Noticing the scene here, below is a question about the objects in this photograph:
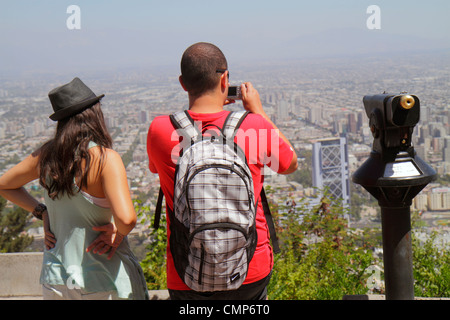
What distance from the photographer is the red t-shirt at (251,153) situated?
6.64 feet

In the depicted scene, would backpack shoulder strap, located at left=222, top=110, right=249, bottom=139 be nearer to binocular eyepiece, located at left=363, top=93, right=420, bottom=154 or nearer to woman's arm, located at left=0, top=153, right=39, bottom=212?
binocular eyepiece, located at left=363, top=93, right=420, bottom=154

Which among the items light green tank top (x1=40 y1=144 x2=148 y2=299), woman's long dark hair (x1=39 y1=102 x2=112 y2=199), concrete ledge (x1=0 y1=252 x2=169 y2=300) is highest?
woman's long dark hair (x1=39 y1=102 x2=112 y2=199)

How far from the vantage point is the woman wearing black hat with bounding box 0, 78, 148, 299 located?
2133 millimetres

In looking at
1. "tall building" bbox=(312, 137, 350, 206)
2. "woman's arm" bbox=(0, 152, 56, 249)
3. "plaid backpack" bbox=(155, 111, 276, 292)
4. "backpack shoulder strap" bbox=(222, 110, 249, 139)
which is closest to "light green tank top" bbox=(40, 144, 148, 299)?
"woman's arm" bbox=(0, 152, 56, 249)

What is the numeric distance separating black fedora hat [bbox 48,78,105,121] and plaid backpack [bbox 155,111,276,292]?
1.91ft

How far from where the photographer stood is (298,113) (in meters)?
15.6

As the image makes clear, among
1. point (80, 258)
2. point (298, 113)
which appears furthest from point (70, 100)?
point (298, 113)

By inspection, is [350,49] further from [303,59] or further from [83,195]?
[83,195]

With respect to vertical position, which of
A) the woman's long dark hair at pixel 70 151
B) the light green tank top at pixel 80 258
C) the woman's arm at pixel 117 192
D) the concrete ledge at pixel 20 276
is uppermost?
the woman's long dark hair at pixel 70 151

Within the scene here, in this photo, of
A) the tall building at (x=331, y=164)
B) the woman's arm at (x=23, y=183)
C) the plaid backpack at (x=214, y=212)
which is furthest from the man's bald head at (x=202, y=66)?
the tall building at (x=331, y=164)

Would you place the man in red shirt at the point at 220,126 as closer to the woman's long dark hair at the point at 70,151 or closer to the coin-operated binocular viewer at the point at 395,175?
the woman's long dark hair at the point at 70,151

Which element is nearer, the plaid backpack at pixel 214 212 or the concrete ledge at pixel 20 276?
the plaid backpack at pixel 214 212

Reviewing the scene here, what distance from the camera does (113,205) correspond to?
210 centimetres

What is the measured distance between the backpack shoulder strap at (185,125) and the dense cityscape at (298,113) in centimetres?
47
